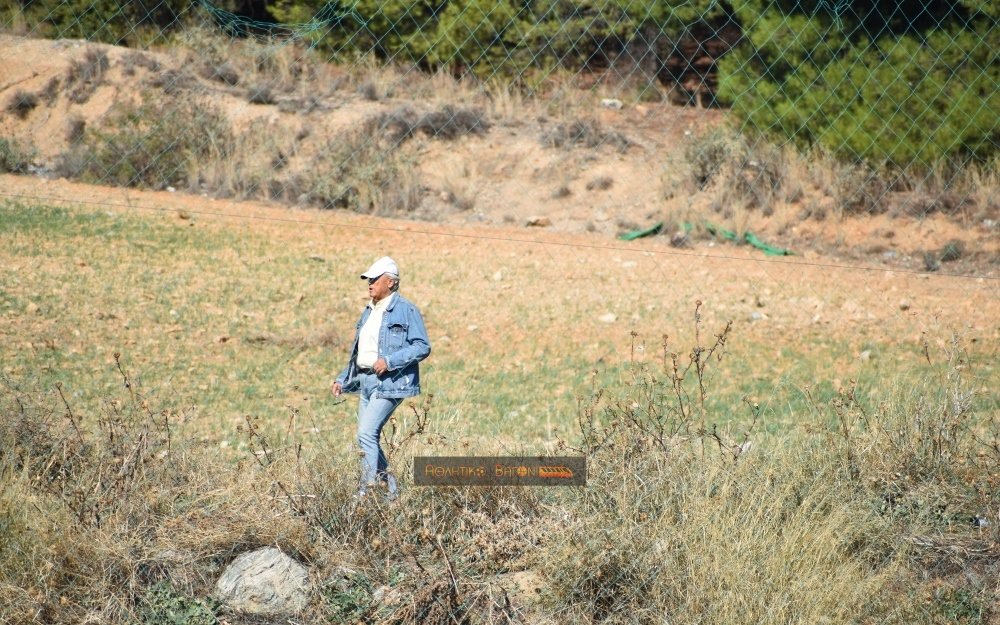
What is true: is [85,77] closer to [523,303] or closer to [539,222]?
[539,222]

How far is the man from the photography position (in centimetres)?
554

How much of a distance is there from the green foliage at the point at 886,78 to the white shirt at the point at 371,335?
33.7 ft

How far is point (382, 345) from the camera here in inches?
220

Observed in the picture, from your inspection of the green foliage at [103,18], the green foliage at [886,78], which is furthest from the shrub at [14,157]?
the green foliage at [886,78]

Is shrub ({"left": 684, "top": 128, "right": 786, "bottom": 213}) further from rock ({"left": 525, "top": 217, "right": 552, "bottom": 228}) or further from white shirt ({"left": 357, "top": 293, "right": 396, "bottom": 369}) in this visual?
white shirt ({"left": 357, "top": 293, "right": 396, "bottom": 369})

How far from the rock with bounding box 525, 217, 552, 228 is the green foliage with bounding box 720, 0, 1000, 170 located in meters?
3.11

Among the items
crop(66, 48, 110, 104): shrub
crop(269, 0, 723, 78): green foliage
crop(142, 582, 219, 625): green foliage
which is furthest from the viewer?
crop(66, 48, 110, 104): shrub

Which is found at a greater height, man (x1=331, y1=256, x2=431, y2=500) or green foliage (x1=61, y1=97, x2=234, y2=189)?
man (x1=331, y1=256, x2=431, y2=500)

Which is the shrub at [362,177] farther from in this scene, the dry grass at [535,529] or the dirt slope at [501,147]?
the dry grass at [535,529]

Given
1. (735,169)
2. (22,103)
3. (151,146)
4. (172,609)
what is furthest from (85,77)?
(172,609)

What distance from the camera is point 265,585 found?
502 centimetres

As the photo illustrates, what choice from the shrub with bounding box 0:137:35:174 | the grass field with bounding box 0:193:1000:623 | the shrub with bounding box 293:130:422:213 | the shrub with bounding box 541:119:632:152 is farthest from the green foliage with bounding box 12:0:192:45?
the shrub with bounding box 541:119:632:152

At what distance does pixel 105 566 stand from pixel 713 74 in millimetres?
16305

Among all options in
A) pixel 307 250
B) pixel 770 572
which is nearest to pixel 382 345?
pixel 770 572
